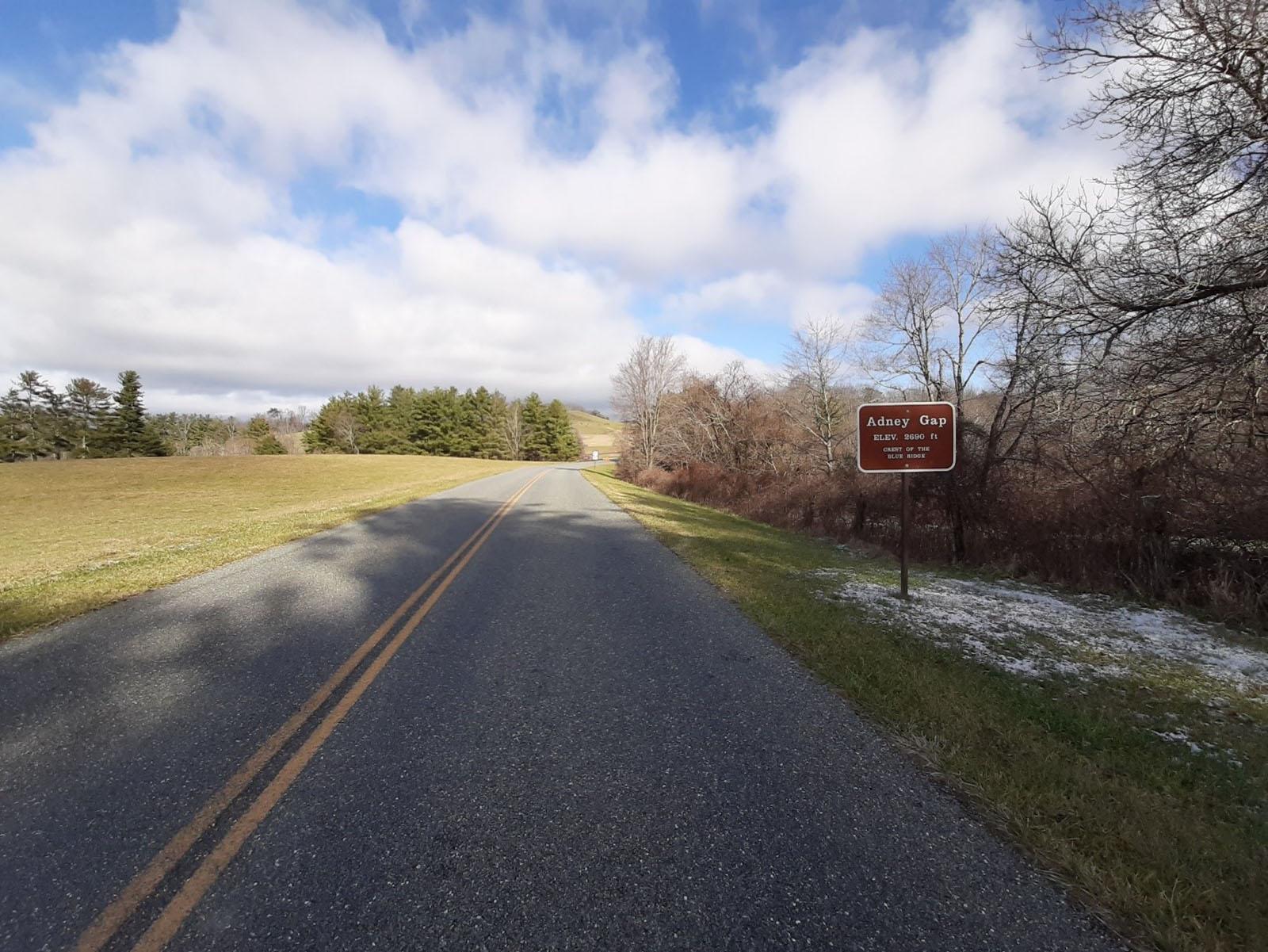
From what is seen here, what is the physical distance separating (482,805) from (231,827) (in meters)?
1.19

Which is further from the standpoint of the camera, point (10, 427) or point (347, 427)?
point (347, 427)

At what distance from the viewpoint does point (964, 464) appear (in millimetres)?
11883

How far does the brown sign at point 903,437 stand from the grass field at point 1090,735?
187 centimetres

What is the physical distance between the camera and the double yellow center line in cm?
203

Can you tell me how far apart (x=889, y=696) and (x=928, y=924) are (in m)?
2.13

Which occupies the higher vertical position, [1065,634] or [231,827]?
[231,827]

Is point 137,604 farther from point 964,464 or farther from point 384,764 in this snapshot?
point 964,464

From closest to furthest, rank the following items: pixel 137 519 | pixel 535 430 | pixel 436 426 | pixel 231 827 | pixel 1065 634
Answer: pixel 231 827
pixel 1065 634
pixel 137 519
pixel 436 426
pixel 535 430

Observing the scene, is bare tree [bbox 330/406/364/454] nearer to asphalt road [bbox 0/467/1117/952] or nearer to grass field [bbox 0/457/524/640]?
grass field [bbox 0/457/524/640]

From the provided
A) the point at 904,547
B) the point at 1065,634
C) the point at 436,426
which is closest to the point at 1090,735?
the point at 1065,634

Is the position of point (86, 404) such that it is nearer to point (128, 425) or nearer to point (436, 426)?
point (128, 425)

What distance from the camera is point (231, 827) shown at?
259 cm

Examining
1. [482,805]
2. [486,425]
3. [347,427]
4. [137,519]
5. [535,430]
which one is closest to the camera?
[482,805]

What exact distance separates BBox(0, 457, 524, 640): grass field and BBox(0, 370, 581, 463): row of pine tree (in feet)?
77.3
